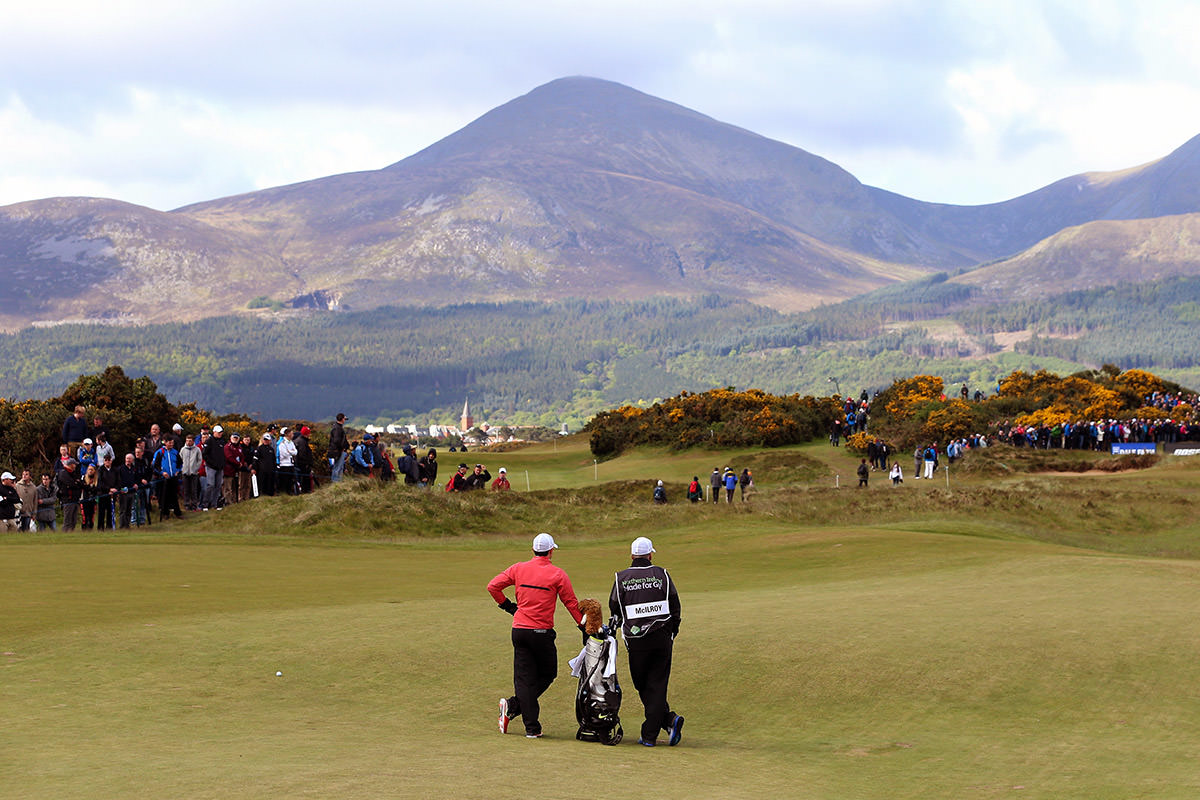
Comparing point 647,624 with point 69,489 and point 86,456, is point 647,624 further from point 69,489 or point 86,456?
point 86,456

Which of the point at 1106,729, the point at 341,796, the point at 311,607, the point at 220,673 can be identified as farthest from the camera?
the point at 311,607

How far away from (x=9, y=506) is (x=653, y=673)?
69.6ft

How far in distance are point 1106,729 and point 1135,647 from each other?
3564 mm

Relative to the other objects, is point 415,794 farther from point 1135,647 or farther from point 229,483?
point 229,483

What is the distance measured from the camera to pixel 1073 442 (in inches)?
2729

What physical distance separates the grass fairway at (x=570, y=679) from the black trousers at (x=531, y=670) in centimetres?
33

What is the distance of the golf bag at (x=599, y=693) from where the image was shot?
42.7ft

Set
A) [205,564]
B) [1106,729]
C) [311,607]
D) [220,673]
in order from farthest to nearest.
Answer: [205,564] → [311,607] → [220,673] → [1106,729]

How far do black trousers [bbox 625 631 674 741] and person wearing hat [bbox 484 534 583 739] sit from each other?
0.70m

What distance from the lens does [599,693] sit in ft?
Result: 42.8

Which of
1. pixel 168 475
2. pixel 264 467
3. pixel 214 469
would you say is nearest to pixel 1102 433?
pixel 264 467

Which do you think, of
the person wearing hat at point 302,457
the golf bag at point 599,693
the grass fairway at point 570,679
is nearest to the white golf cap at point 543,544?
the golf bag at point 599,693

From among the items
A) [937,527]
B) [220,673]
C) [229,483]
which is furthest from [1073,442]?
[220,673]

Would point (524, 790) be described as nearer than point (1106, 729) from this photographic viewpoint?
Yes
